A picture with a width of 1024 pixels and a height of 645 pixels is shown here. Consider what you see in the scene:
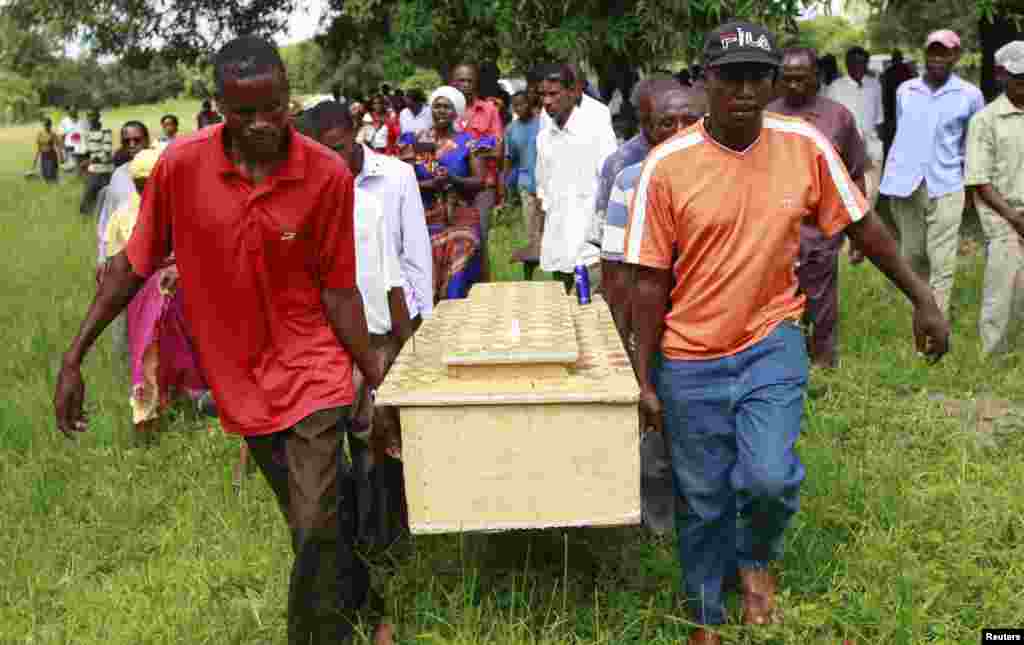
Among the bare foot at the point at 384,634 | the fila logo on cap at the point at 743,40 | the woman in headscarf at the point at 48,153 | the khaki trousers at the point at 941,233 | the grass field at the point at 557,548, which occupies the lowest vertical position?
the woman in headscarf at the point at 48,153

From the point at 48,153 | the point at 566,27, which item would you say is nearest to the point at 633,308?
the point at 566,27

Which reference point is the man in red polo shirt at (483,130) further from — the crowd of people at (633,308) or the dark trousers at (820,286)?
the crowd of people at (633,308)

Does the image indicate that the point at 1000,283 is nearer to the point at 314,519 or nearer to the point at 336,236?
the point at 336,236

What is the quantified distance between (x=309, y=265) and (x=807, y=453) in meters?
2.95

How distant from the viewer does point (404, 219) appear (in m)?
5.30

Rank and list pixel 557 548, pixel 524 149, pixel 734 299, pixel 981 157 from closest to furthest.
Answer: pixel 734 299 < pixel 557 548 < pixel 981 157 < pixel 524 149

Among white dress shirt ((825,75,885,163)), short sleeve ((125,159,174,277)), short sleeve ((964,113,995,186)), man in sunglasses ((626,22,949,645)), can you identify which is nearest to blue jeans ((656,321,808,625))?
man in sunglasses ((626,22,949,645))

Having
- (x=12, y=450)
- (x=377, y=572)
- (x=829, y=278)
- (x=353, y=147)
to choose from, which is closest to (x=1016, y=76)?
(x=829, y=278)

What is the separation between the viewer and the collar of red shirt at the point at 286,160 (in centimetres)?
347

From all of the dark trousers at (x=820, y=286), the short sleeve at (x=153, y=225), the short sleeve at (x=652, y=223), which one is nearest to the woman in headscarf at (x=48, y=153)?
the dark trousers at (x=820, y=286)

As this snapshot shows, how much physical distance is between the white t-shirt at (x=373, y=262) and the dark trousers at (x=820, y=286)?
303 cm

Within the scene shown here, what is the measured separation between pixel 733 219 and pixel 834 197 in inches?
13.8

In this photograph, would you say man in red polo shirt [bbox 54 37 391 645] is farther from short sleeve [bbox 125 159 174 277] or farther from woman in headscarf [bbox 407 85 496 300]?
woman in headscarf [bbox 407 85 496 300]

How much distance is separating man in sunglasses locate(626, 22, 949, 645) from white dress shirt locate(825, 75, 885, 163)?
32.5 ft
